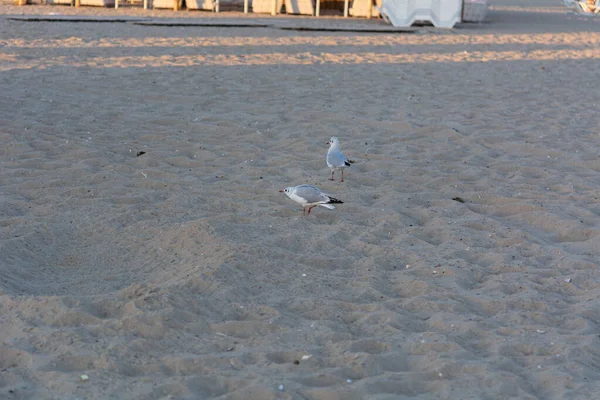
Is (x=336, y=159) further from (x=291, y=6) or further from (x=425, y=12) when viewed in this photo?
(x=291, y=6)

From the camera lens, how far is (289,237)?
4797 mm

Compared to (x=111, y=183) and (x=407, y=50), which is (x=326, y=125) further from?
(x=407, y=50)

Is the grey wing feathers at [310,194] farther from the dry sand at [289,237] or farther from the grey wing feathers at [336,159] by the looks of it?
the grey wing feathers at [336,159]

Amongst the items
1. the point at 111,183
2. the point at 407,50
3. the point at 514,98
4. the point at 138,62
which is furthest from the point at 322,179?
the point at 407,50

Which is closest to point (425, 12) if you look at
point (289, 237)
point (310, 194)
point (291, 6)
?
point (291, 6)

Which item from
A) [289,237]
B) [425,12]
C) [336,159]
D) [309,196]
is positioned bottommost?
[289,237]

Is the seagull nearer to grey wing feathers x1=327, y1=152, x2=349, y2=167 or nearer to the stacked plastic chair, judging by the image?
grey wing feathers x1=327, y1=152, x2=349, y2=167

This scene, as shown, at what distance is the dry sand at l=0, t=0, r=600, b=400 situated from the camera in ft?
11.0

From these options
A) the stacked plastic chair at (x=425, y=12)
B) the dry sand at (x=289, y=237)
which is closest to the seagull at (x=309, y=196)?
the dry sand at (x=289, y=237)

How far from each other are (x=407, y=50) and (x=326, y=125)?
5599 millimetres

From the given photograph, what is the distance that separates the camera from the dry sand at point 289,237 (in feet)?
11.0

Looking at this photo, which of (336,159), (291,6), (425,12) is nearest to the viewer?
(336,159)

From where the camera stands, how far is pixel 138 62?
415 inches

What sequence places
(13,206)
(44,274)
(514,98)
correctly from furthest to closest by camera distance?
(514,98), (13,206), (44,274)
